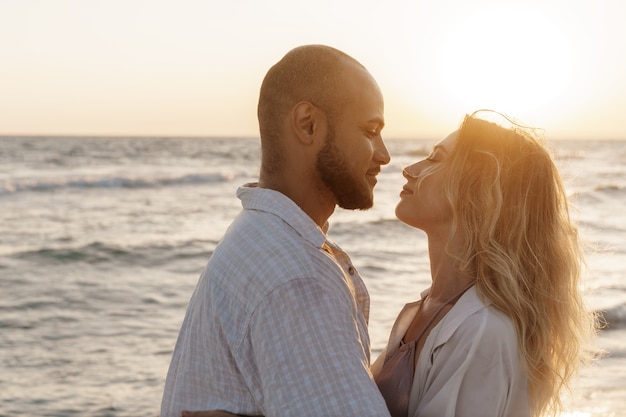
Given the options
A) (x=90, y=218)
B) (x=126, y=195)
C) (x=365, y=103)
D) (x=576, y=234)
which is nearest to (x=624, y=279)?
(x=576, y=234)

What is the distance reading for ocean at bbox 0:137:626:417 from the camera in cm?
712

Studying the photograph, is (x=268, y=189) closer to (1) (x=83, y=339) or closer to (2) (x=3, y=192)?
(1) (x=83, y=339)

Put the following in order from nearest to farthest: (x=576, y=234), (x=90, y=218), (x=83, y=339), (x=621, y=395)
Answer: (x=576, y=234)
(x=621, y=395)
(x=83, y=339)
(x=90, y=218)

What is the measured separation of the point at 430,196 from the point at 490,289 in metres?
0.51

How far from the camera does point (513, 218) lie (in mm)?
3137

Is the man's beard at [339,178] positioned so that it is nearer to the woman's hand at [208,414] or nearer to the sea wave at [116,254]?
the woman's hand at [208,414]

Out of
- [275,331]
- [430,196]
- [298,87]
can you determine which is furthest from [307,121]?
[430,196]

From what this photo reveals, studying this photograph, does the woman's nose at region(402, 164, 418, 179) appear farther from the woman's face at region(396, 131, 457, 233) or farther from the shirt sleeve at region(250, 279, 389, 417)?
the shirt sleeve at region(250, 279, 389, 417)

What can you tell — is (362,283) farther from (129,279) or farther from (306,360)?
(129,279)

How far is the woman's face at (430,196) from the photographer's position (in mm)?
3344

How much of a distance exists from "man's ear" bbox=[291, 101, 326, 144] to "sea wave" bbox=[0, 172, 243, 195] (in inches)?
947

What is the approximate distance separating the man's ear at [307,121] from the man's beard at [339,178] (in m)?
A: 0.04

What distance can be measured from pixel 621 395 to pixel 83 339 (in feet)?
17.4

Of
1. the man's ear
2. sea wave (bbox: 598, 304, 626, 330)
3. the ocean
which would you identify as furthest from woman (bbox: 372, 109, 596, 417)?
sea wave (bbox: 598, 304, 626, 330)
